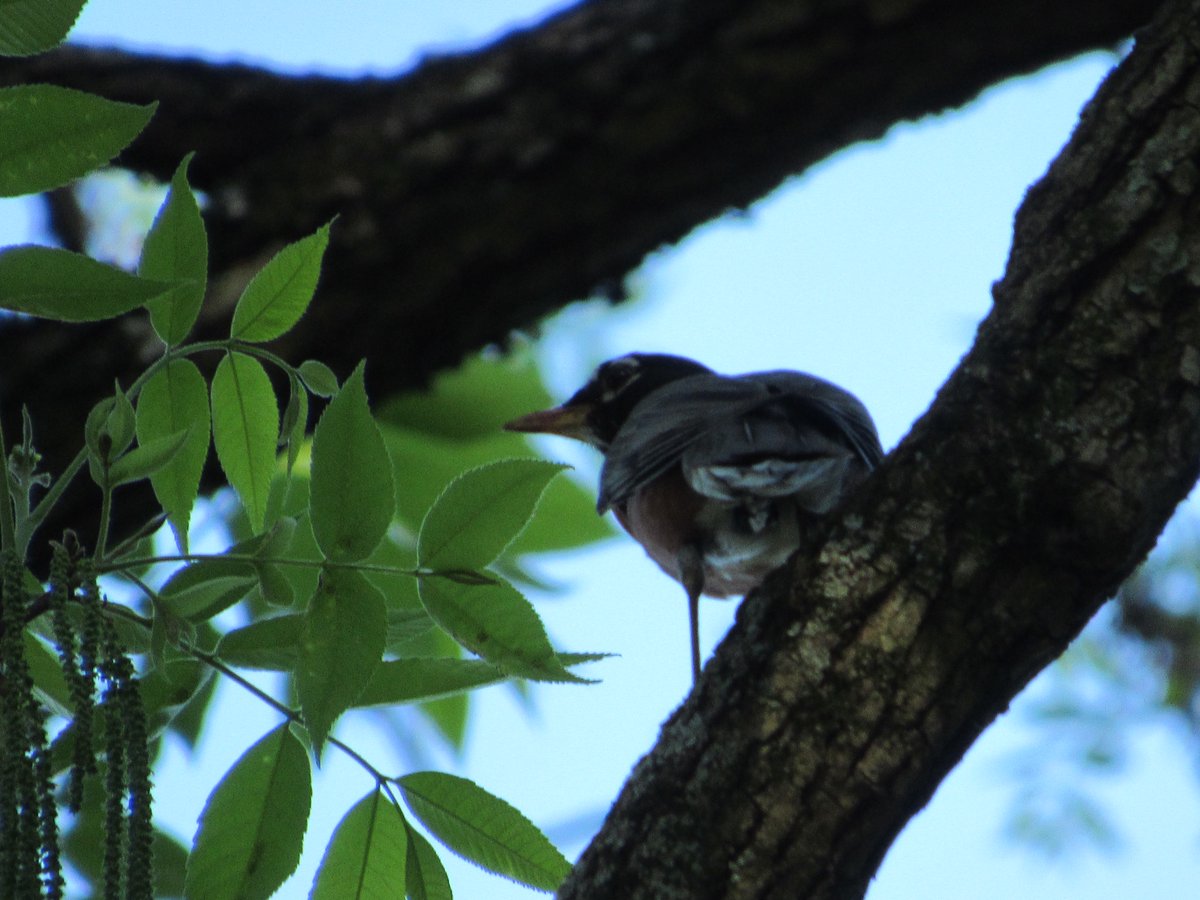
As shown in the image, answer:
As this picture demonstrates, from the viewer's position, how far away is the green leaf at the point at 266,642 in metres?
2.01

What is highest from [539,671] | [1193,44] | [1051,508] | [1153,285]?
[1193,44]

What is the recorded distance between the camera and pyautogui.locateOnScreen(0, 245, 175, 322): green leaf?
1659 millimetres

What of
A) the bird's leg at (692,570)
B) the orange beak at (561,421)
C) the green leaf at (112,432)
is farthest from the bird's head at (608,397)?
the green leaf at (112,432)

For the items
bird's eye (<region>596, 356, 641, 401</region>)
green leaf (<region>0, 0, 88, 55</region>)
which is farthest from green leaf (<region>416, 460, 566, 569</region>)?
bird's eye (<region>596, 356, 641, 401</region>)

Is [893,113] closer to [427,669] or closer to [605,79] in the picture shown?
[605,79]

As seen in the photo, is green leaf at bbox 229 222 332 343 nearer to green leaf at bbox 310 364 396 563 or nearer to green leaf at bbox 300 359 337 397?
green leaf at bbox 300 359 337 397

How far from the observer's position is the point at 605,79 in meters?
4.77

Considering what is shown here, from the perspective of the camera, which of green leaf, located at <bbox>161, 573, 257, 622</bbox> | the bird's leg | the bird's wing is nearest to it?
green leaf, located at <bbox>161, 573, 257, 622</bbox>

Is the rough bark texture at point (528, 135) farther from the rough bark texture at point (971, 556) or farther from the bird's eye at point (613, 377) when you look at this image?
the rough bark texture at point (971, 556)

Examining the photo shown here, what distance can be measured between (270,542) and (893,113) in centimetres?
361

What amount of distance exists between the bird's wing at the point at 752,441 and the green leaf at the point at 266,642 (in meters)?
1.90

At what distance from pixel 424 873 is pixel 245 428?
27.0 inches

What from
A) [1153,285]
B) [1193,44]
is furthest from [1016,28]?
[1153,285]

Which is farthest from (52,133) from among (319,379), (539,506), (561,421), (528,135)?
(561,421)
